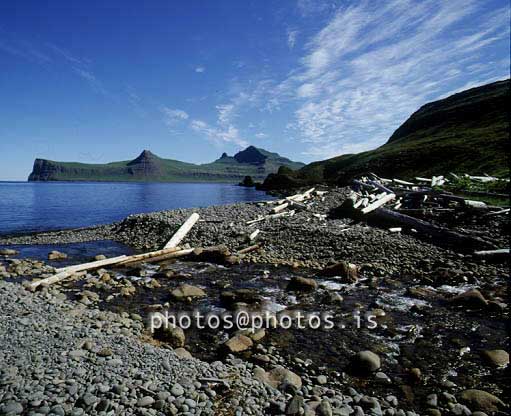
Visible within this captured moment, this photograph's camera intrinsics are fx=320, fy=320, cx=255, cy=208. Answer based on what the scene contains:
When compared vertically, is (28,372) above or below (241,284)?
above

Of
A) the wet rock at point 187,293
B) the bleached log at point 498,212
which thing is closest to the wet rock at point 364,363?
the wet rock at point 187,293

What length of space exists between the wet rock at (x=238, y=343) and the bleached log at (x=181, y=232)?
10.3 m

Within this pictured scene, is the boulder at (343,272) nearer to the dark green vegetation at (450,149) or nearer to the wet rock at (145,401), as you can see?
the wet rock at (145,401)

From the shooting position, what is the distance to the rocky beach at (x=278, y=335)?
17.7ft

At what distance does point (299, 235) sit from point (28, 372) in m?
13.7

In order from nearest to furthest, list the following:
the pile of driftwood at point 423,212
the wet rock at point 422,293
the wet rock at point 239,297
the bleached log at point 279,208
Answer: the wet rock at point 422,293 → the wet rock at point 239,297 → the pile of driftwood at point 423,212 → the bleached log at point 279,208

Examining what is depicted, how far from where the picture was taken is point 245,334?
26.9ft

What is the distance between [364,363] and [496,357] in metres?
2.97

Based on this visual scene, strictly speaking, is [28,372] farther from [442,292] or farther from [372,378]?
[442,292]

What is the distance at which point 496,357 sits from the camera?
7062 millimetres

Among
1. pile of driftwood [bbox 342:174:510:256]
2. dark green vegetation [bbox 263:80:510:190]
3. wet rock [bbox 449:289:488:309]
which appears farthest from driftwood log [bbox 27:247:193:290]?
dark green vegetation [bbox 263:80:510:190]

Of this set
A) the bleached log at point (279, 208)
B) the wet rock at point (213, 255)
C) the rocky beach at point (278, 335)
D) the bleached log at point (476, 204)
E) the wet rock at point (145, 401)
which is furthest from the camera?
the bleached log at point (279, 208)

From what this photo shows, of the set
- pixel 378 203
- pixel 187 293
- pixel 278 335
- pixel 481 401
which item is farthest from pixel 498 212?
pixel 187 293

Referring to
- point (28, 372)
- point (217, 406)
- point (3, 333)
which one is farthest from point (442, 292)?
point (3, 333)
